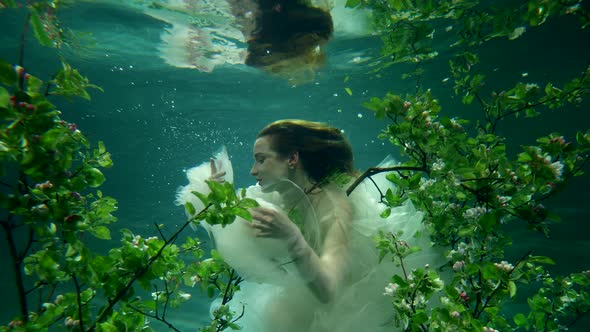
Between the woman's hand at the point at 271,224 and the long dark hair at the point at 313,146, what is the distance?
46.9 inches

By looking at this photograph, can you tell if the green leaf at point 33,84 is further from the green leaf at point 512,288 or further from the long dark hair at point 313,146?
the long dark hair at point 313,146

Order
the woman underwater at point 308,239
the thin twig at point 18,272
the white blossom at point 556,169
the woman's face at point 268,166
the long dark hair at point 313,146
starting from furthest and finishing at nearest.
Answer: the long dark hair at point 313,146 < the woman's face at point 268,166 < the woman underwater at point 308,239 < the white blossom at point 556,169 < the thin twig at point 18,272

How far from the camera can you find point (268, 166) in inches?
139

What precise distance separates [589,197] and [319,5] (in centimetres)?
1266

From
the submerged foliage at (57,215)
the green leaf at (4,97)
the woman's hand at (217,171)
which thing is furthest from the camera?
the woman's hand at (217,171)

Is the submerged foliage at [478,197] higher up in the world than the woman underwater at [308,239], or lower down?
higher up

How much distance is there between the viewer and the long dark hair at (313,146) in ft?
12.0

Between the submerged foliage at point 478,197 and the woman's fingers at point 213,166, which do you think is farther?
the woman's fingers at point 213,166

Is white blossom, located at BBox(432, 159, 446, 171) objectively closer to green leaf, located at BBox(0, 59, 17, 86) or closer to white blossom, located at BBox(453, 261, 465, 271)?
white blossom, located at BBox(453, 261, 465, 271)

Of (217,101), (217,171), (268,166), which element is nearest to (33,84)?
(217,171)

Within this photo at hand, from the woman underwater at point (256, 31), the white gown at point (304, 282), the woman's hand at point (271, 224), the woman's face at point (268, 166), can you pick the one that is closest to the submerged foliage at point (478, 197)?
the white gown at point (304, 282)

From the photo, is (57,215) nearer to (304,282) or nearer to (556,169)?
(304,282)

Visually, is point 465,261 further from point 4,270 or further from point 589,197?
point 4,270

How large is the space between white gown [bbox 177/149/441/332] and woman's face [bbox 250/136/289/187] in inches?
14.5
